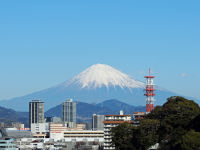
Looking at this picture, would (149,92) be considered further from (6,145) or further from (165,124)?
(165,124)

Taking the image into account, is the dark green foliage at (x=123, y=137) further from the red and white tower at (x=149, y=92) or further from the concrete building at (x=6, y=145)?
the concrete building at (x=6, y=145)

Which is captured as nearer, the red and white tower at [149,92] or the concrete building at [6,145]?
the red and white tower at [149,92]

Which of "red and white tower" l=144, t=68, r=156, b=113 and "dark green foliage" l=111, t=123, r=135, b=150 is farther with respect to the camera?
"red and white tower" l=144, t=68, r=156, b=113

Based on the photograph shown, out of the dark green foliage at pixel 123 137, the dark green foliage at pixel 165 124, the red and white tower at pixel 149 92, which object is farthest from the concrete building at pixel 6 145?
the dark green foliage at pixel 165 124

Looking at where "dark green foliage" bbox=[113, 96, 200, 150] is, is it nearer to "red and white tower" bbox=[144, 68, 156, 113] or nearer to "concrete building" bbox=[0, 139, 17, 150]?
"red and white tower" bbox=[144, 68, 156, 113]

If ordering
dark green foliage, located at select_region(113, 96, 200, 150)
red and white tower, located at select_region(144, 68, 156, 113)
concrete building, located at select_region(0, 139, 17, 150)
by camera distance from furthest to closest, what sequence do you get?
concrete building, located at select_region(0, 139, 17, 150)
red and white tower, located at select_region(144, 68, 156, 113)
dark green foliage, located at select_region(113, 96, 200, 150)

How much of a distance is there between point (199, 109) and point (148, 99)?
59190 mm

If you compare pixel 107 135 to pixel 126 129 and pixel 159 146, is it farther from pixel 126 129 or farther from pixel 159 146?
pixel 159 146

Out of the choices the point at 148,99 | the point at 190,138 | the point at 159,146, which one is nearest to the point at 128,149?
the point at 159,146

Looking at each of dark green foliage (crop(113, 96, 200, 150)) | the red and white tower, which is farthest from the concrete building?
dark green foliage (crop(113, 96, 200, 150))

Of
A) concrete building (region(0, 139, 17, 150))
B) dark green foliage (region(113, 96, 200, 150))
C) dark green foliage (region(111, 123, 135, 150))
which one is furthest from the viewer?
concrete building (region(0, 139, 17, 150))

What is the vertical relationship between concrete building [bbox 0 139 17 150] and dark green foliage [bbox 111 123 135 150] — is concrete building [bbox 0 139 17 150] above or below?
below

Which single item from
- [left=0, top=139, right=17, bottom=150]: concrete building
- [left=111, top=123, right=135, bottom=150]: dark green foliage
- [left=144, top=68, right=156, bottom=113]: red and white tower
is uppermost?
[left=144, top=68, right=156, bottom=113]: red and white tower

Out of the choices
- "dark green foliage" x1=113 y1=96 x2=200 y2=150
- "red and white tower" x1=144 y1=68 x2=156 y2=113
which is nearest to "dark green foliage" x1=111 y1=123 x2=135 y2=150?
"dark green foliage" x1=113 y1=96 x2=200 y2=150
